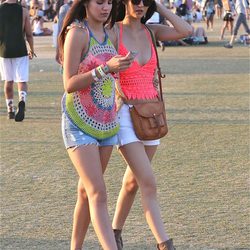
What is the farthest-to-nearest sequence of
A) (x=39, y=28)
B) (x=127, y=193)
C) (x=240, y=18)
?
(x=39, y=28), (x=240, y=18), (x=127, y=193)

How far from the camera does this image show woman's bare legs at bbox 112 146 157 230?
5.76 m

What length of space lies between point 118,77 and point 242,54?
719 inches

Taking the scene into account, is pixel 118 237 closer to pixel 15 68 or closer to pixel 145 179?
pixel 145 179

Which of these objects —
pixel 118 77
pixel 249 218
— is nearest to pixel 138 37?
pixel 118 77

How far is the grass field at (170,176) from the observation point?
6.31 m

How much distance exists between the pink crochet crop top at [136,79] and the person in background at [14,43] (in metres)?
6.47

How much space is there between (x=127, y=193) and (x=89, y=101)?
964 millimetres

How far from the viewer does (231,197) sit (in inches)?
292

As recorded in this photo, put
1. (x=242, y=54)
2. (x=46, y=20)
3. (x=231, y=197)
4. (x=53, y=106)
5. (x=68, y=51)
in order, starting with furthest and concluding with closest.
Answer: (x=46, y=20) < (x=242, y=54) < (x=53, y=106) < (x=231, y=197) < (x=68, y=51)

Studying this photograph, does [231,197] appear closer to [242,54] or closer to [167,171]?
[167,171]

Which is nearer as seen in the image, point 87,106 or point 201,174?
point 87,106

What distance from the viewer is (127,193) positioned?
585 centimetres

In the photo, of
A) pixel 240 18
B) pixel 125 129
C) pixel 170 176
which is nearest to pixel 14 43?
pixel 170 176

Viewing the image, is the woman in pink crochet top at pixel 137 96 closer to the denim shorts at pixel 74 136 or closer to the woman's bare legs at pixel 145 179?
the woman's bare legs at pixel 145 179
